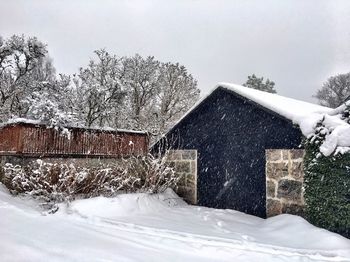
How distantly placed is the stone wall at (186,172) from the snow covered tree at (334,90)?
29448mm

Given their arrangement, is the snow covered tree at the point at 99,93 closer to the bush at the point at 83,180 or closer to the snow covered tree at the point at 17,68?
the snow covered tree at the point at 17,68

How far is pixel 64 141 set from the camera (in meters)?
14.6

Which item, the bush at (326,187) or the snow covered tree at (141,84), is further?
the snow covered tree at (141,84)

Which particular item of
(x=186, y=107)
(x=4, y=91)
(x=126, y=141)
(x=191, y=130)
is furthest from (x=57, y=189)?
(x=186, y=107)

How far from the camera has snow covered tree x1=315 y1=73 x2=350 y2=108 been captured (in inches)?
1394

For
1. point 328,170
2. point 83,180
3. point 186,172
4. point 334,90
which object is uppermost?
point 334,90

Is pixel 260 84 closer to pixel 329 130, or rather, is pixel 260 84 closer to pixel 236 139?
pixel 236 139

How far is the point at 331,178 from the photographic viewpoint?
228 inches

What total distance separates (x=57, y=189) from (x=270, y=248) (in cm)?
475

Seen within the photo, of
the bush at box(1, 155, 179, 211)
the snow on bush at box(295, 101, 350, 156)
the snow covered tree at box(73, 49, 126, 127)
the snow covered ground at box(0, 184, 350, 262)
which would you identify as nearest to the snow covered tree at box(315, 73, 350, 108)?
the snow covered tree at box(73, 49, 126, 127)

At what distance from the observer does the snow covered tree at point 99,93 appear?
69.7 feet

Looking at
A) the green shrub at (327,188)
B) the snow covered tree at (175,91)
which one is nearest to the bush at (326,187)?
the green shrub at (327,188)

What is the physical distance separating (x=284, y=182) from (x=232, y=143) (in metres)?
1.89

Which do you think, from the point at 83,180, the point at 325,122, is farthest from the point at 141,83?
the point at 325,122
